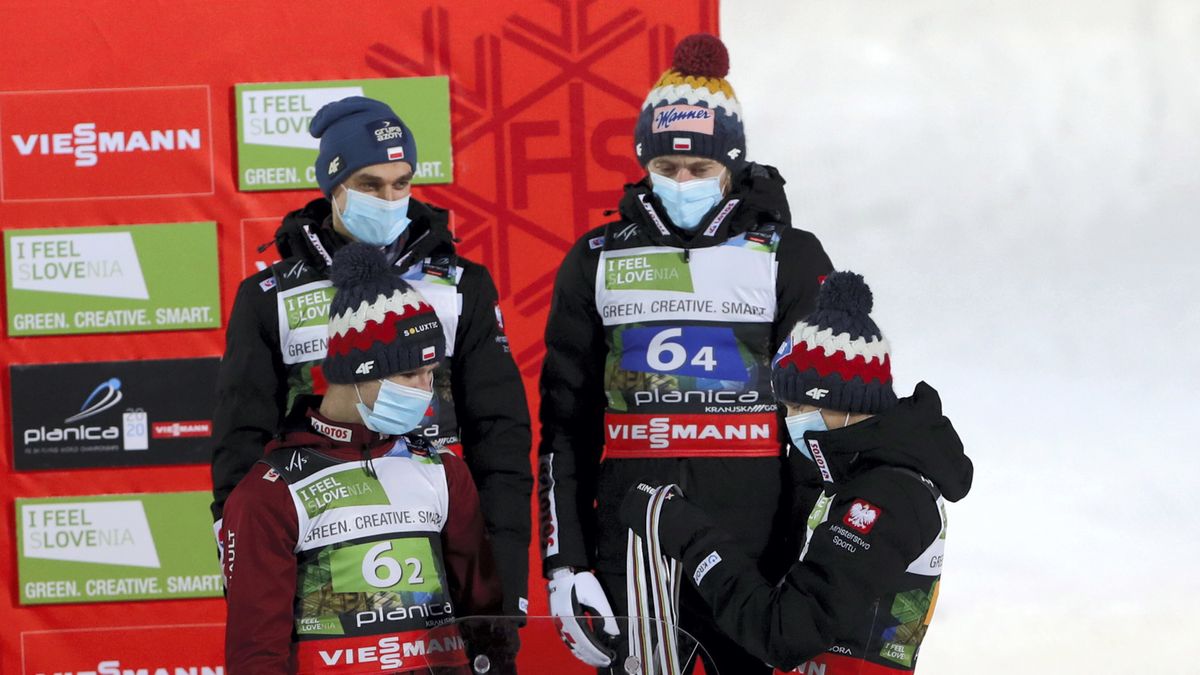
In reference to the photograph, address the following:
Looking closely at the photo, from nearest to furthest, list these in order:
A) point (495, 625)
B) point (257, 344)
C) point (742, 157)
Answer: point (495, 625), point (257, 344), point (742, 157)

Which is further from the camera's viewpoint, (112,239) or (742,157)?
(112,239)

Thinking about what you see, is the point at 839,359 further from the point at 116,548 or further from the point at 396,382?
the point at 116,548

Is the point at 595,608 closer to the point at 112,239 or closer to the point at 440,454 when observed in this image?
the point at 440,454

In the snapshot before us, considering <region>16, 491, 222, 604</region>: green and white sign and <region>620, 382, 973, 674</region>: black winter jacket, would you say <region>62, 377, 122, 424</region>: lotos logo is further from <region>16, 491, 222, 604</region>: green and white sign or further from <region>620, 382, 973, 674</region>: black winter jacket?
<region>620, 382, 973, 674</region>: black winter jacket

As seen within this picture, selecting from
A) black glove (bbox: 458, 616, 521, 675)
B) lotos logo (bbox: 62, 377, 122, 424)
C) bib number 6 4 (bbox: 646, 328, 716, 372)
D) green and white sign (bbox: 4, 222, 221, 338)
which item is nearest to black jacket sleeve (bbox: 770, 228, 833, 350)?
bib number 6 4 (bbox: 646, 328, 716, 372)

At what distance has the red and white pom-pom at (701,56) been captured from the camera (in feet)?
8.86

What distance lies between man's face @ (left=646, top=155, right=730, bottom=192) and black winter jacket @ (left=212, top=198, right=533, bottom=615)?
1.37ft

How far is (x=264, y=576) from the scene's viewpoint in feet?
6.29

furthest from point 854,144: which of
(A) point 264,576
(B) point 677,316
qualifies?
(A) point 264,576

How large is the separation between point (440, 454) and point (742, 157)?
0.94 meters

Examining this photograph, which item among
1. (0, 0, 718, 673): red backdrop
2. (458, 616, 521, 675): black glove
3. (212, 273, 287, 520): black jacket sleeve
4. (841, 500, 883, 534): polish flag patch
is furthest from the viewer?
(0, 0, 718, 673): red backdrop

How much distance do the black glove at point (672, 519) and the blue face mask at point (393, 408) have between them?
→ 360 mm

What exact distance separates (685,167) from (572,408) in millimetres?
527

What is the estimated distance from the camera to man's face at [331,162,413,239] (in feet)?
8.33
